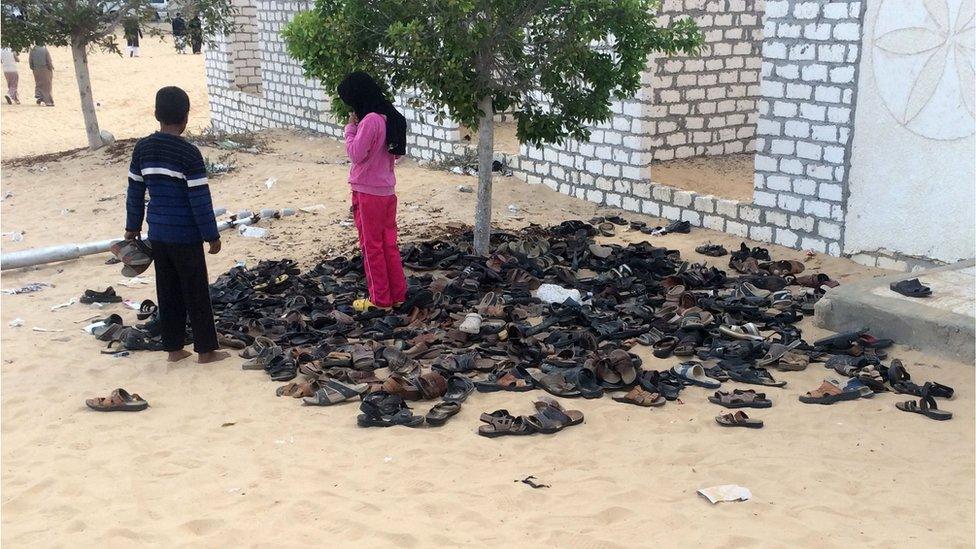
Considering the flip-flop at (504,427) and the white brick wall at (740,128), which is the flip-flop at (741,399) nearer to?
the flip-flop at (504,427)

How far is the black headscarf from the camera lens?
253 inches

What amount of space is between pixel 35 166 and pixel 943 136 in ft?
40.3

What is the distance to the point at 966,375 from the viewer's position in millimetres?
5371

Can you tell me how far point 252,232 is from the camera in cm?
956

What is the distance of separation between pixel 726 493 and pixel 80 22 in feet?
42.0

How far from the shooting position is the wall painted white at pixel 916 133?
6855 mm

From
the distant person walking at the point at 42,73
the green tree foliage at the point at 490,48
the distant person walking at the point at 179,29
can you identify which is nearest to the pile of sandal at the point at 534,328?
the green tree foliage at the point at 490,48

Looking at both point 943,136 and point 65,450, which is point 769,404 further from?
point 65,450

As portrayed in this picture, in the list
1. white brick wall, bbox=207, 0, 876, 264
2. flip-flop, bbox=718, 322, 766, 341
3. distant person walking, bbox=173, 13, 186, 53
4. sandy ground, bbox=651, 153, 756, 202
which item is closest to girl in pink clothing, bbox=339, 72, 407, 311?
flip-flop, bbox=718, 322, 766, 341

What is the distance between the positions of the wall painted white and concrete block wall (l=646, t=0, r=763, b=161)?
2.74m

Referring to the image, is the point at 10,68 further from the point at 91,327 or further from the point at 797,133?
the point at 797,133

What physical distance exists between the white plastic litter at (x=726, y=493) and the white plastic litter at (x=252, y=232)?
21.1 ft

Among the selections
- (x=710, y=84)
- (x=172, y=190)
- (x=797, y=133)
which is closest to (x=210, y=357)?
(x=172, y=190)

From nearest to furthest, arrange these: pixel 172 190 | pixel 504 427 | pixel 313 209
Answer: pixel 504 427, pixel 172 190, pixel 313 209
